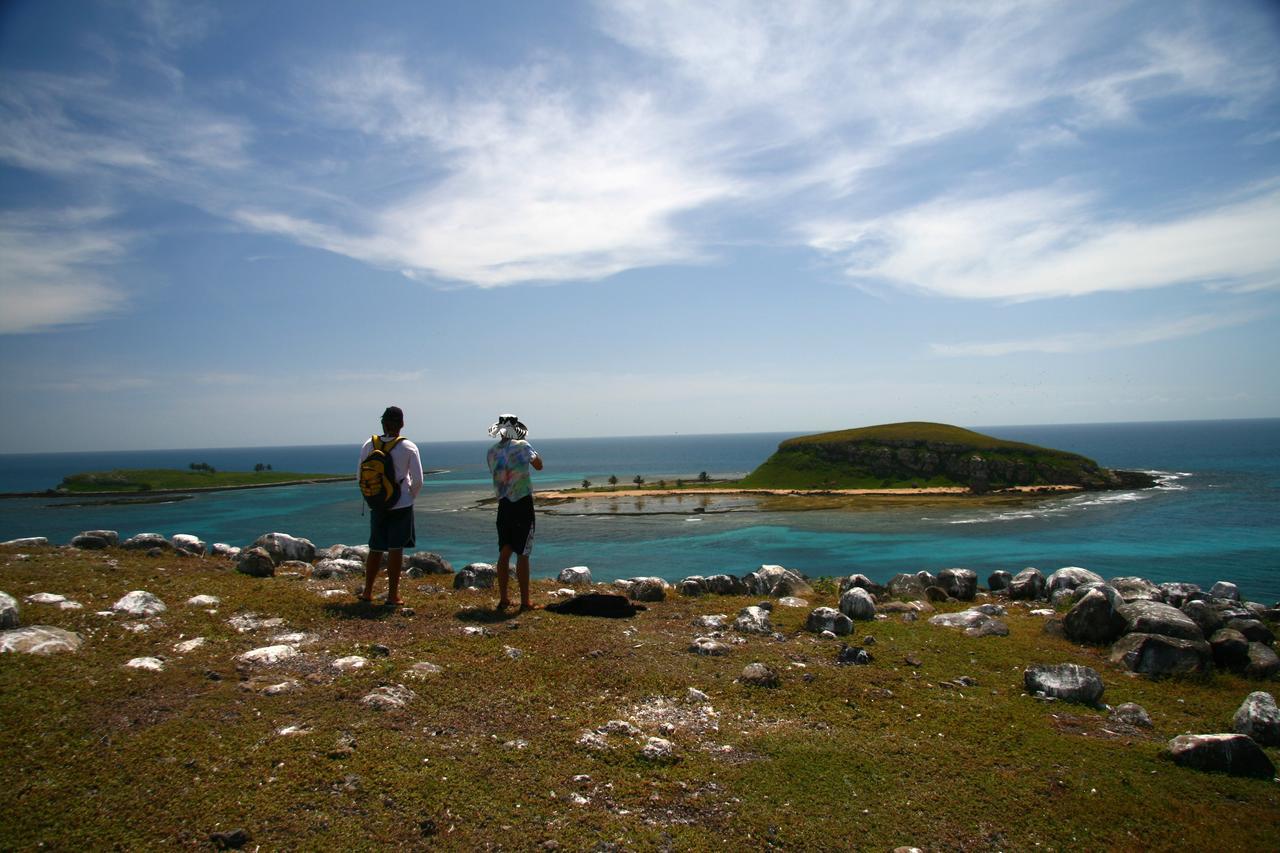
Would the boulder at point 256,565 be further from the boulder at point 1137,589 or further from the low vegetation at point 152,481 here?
the low vegetation at point 152,481

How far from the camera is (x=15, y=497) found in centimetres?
10906

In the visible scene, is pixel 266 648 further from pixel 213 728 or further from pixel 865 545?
pixel 865 545

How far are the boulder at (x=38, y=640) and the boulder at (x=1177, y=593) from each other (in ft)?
63.5

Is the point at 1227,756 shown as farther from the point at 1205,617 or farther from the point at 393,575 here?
the point at 393,575

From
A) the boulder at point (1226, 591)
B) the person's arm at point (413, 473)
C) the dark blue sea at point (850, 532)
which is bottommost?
the dark blue sea at point (850, 532)

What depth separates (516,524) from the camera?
11.1 m

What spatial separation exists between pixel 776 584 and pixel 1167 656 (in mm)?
7869

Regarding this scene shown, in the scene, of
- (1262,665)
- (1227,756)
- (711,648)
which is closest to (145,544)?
(711,648)

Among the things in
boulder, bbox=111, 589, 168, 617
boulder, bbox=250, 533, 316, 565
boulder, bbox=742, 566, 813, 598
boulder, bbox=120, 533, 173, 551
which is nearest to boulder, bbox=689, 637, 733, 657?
boulder, bbox=742, 566, 813, 598

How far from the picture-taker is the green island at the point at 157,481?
11775 centimetres

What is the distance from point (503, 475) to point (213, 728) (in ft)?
18.5

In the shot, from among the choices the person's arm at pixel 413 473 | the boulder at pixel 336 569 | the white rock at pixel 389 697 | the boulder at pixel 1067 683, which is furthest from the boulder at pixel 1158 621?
the boulder at pixel 336 569

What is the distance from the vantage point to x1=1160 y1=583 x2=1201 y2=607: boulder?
1455 cm

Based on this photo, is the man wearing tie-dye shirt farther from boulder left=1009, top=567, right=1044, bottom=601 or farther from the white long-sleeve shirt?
boulder left=1009, top=567, right=1044, bottom=601
